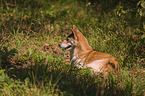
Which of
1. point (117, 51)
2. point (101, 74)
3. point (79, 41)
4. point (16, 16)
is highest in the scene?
point (16, 16)

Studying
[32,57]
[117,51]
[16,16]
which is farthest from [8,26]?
[117,51]

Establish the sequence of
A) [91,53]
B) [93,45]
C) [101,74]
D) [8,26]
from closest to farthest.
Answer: [101,74] → [91,53] → [93,45] → [8,26]

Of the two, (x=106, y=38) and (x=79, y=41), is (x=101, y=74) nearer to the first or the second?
(x=79, y=41)

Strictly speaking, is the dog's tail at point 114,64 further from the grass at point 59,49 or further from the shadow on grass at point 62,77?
the shadow on grass at point 62,77

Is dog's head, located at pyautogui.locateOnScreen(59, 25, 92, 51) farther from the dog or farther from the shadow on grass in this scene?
the shadow on grass

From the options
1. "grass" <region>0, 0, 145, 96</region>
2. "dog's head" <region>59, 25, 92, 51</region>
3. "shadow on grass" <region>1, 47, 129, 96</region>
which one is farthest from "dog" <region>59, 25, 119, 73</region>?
"shadow on grass" <region>1, 47, 129, 96</region>

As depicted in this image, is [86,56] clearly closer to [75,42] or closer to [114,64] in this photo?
[75,42]

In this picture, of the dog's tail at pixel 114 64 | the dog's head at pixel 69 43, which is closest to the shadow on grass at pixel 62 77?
the dog's tail at pixel 114 64

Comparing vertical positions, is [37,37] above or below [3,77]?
above

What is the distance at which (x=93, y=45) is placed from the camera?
5.91m

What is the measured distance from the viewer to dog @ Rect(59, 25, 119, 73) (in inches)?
183

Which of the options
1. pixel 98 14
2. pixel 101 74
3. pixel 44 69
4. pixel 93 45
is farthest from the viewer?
pixel 98 14

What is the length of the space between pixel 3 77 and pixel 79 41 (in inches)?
98.9

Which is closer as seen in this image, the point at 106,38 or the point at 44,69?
the point at 44,69
